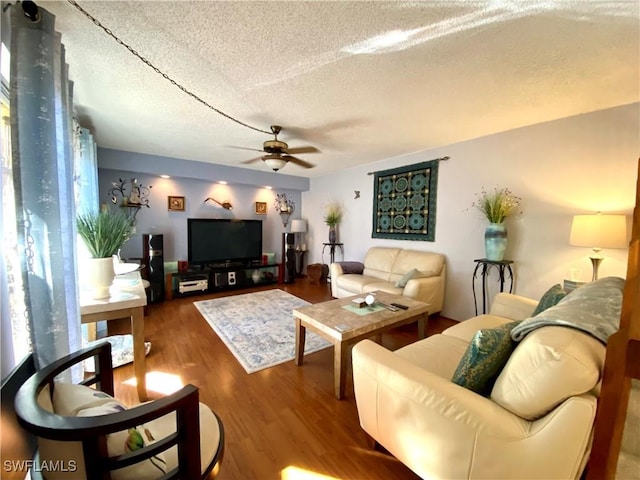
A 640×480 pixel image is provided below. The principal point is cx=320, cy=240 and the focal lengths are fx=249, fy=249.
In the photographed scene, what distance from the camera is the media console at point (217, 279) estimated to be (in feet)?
13.9

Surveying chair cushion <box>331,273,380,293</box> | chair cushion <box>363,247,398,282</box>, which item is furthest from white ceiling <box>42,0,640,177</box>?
chair cushion <box>331,273,380,293</box>

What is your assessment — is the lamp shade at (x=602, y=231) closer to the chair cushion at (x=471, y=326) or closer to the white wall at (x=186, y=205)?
the chair cushion at (x=471, y=326)

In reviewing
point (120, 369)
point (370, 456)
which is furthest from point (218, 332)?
point (370, 456)

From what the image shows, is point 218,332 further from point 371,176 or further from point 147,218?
point 371,176

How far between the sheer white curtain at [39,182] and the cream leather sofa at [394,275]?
2985 mm

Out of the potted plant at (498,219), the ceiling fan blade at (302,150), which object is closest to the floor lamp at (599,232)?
the potted plant at (498,219)

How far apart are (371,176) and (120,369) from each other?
413cm

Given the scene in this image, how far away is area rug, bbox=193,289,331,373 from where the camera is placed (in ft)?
7.72

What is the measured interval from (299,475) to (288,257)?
4146mm

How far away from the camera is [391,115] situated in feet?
7.91

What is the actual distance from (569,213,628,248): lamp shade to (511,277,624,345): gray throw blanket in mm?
1140

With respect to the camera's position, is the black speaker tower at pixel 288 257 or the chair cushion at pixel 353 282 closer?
the chair cushion at pixel 353 282

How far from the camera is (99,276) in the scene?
1.61m

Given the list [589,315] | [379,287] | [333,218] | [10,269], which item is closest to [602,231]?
[589,315]
